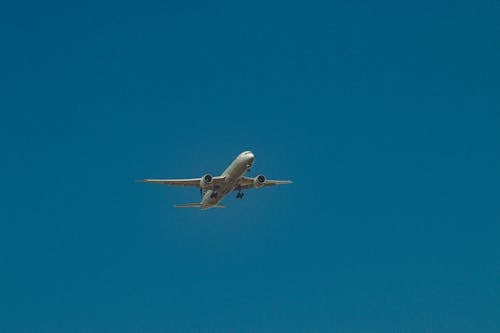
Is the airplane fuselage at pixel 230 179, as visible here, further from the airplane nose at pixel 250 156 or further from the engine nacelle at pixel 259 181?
the engine nacelle at pixel 259 181

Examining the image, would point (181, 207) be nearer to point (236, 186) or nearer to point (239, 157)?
point (236, 186)

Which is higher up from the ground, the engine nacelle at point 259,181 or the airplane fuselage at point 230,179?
the engine nacelle at point 259,181

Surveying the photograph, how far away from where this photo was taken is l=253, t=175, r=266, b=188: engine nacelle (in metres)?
101

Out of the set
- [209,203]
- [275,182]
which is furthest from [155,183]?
[275,182]

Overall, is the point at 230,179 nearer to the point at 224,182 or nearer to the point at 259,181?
the point at 224,182

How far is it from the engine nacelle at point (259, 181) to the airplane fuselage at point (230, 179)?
287cm

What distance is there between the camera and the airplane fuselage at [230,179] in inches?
3605

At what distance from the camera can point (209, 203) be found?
328 ft

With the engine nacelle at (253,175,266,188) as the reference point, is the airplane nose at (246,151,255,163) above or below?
below

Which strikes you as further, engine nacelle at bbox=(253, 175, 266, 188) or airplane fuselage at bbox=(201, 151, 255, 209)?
engine nacelle at bbox=(253, 175, 266, 188)

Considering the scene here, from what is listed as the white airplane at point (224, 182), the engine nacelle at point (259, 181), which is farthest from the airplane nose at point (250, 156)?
the engine nacelle at point (259, 181)

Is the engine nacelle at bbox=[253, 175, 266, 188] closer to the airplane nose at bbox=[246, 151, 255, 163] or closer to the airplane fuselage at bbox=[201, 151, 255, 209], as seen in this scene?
the airplane fuselage at bbox=[201, 151, 255, 209]

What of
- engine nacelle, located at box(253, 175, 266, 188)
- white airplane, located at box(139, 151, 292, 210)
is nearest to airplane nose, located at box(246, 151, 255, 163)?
white airplane, located at box(139, 151, 292, 210)

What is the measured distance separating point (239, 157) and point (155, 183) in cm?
1377
